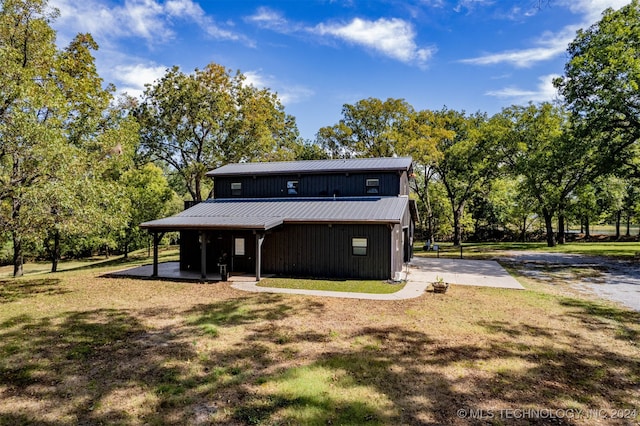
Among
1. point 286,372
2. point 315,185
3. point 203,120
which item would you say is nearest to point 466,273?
point 315,185

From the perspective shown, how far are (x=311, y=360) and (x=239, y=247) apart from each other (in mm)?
10964

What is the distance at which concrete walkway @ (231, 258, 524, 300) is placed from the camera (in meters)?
12.5

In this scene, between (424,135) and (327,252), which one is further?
(424,135)

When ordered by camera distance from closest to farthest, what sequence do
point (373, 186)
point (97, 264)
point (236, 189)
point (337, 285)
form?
point (337, 285)
point (373, 186)
point (236, 189)
point (97, 264)

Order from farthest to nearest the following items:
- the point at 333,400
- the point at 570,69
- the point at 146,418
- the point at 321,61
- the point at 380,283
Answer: the point at 570,69
the point at 321,61
the point at 380,283
the point at 333,400
the point at 146,418

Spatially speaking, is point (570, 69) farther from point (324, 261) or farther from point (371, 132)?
point (324, 261)

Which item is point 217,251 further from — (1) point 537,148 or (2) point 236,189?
(1) point 537,148

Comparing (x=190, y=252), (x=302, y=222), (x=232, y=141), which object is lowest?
(x=190, y=252)

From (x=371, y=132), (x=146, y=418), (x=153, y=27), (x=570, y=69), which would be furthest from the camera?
(x=371, y=132)

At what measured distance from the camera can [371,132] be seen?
3234 cm

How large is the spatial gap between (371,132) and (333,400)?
2942 centimetres

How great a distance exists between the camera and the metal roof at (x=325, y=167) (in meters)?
18.2

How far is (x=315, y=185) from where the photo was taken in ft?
63.1

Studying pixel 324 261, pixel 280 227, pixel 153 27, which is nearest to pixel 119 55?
pixel 153 27
